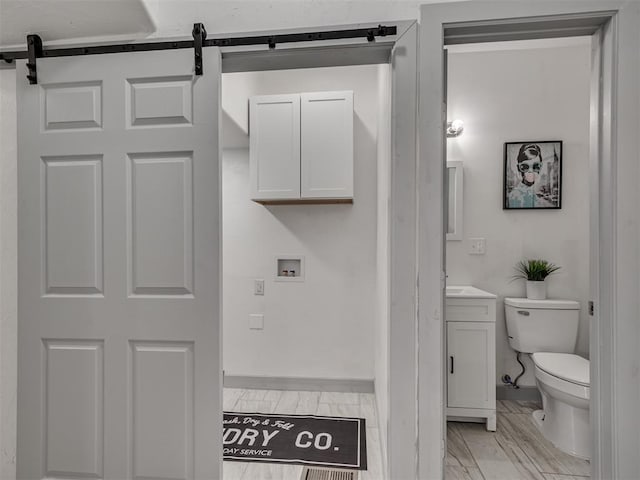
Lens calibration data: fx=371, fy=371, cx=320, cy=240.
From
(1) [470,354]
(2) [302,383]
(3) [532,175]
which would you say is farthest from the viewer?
(2) [302,383]

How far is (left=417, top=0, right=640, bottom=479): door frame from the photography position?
1.37 m

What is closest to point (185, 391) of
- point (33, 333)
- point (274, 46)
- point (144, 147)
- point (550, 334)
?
point (33, 333)

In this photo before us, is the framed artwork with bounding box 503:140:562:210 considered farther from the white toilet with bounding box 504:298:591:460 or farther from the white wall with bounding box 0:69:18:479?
the white wall with bounding box 0:69:18:479

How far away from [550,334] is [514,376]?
1.54 feet

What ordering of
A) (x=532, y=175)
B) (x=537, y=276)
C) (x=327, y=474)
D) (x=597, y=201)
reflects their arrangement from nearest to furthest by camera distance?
(x=597, y=201) → (x=327, y=474) → (x=537, y=276) → (x=532, y=175)

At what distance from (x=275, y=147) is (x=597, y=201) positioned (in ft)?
6.73

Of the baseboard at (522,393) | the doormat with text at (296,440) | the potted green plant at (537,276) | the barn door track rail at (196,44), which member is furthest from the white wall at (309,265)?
the barn door track rail at (196,44)

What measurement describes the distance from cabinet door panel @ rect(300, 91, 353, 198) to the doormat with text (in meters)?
1.60

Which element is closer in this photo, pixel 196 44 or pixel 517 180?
pixel 196 44

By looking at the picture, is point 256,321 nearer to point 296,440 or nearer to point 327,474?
point 296,440

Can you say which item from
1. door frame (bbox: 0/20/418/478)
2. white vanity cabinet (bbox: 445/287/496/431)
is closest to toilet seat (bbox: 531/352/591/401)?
white vanity cabinet (bbox: 445/287/496/431)

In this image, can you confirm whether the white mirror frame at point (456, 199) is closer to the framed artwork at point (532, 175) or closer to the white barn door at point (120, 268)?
the framed artwork at point (532, 175)

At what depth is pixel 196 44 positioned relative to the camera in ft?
5.00

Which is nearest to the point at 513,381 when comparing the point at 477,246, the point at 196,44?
the point at 477,246
